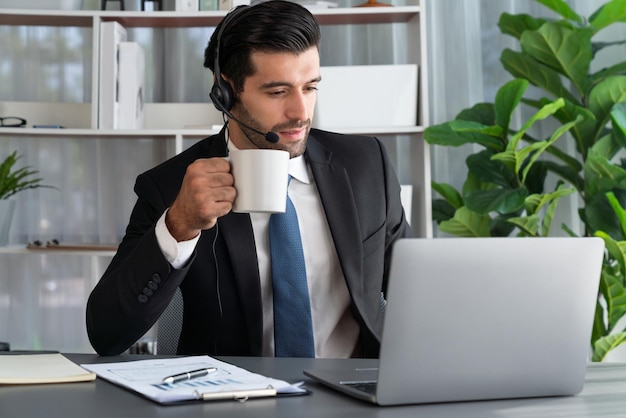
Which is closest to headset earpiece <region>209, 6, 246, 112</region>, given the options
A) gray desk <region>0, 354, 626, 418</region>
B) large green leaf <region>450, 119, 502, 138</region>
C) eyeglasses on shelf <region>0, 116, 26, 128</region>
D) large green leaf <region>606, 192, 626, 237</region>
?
gray desk <region>0, 354, 626, 418</region>

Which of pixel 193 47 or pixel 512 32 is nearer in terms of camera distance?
pixel 512 32

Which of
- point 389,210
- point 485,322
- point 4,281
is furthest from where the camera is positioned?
point 4,281

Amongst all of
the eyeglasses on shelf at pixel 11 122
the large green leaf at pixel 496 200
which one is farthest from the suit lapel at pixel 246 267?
the eyeglasses on shelf at pixel 11 122

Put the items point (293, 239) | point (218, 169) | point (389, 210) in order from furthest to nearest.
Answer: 1. point (389, 210)
2. point (293, 239)
3. point (218, 169)

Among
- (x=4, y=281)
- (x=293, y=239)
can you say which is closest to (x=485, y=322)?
(x=293, y=239)

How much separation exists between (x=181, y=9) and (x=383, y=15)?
70 cm

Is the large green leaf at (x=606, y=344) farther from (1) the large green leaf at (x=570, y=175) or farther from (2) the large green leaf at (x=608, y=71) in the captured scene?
(2) the large green leaf at (x=608, y=71)

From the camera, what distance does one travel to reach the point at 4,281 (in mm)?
3424

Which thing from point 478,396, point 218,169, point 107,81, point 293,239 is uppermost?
point 107,81

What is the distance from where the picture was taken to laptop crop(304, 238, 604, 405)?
1033 millimetres

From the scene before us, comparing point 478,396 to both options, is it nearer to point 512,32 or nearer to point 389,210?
point 389,210

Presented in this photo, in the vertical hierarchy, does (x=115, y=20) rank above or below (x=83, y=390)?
above

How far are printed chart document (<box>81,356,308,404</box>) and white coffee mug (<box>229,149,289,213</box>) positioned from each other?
0.76ft

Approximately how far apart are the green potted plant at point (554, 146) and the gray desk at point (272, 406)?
66.4 inches
